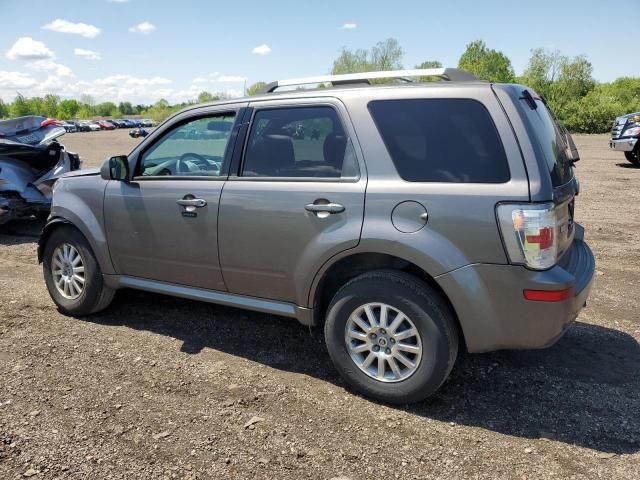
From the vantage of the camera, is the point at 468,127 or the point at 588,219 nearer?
the point at 468,127

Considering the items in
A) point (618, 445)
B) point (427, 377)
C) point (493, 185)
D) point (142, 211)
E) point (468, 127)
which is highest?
point (468, 127)

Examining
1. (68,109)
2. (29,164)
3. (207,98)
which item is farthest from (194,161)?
(68,109)

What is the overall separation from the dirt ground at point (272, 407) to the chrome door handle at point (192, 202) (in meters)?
1.14

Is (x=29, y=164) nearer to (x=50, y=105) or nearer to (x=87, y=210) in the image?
(x=87, y=210)

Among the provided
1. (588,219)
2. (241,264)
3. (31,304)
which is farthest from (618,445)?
(588,219)

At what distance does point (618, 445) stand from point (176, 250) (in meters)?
3.12

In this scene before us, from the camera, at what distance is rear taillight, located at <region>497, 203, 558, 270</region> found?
273 cm

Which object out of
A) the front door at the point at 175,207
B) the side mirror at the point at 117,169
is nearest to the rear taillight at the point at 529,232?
the front door at the point at 175,207

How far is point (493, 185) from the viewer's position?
2.83 metres

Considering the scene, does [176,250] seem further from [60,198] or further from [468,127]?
[468,127]

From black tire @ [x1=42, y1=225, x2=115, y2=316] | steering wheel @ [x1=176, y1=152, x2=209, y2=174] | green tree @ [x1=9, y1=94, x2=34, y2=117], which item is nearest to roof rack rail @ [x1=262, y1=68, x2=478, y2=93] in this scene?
steering wheel @ [x1=176, y1=152, x2=209, y2=174]

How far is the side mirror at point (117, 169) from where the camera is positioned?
4.16m

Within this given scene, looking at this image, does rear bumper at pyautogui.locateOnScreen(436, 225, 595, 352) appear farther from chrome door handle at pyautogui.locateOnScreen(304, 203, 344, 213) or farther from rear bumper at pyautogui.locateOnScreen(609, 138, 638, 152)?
rear bumper at pyautogui.locateOnScreen(609, 138, 638, 152)

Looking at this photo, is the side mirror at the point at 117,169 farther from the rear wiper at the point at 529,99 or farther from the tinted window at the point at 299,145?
the rear wiper at the point at 529,99
